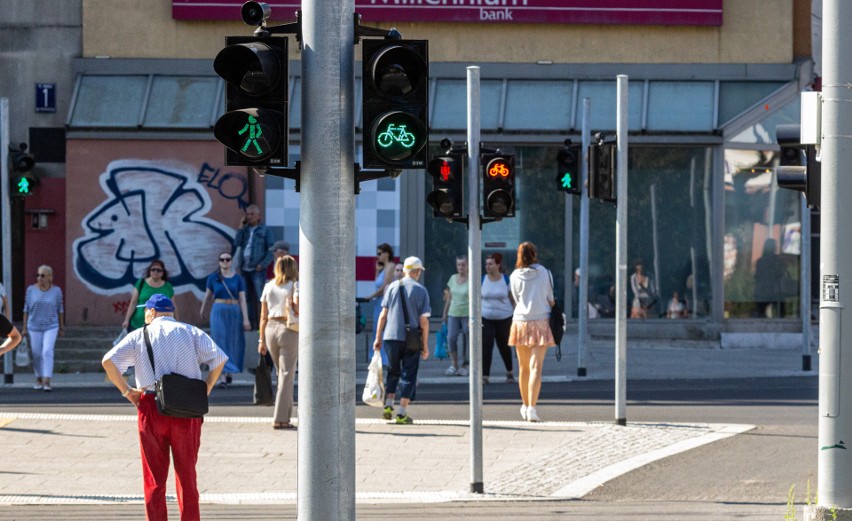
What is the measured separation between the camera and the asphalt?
433 inches

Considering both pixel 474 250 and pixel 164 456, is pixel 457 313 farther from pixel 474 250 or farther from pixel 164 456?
pixel 164 456

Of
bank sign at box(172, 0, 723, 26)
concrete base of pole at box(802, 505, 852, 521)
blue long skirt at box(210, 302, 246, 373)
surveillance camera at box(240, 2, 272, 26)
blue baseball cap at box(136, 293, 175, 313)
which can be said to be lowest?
concrete base of pole at box(802, 505, 852, 521)

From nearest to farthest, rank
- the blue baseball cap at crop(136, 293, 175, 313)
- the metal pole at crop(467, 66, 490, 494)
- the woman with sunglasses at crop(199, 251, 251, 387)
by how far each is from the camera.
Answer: the blue baseball cap at crop(136, 293, 175, 313)
the metal pole at crop(467, 66, 490, 494)
the woman with sunglasses at crop(199, 251, 251, 387)

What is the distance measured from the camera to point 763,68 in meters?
25.1

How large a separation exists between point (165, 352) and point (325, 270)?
224cm

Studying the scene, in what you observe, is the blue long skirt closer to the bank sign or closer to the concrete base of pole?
the bank sign

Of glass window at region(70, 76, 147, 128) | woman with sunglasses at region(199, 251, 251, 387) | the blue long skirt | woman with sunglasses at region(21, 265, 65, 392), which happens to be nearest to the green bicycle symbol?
woman with sunglasses at region(199, 251, 251, 387)

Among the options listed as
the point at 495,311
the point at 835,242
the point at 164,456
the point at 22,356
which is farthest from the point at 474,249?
the point at 22,356

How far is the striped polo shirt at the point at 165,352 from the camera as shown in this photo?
9.01 meters

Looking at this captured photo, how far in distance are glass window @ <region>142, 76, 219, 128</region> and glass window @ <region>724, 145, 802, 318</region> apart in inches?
341

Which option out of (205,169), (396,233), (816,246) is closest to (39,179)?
(205,169)

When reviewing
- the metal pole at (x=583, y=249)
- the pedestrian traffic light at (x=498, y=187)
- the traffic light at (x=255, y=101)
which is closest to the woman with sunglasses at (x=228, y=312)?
the metal pole at (x=583, y=249)

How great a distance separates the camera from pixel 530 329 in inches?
594

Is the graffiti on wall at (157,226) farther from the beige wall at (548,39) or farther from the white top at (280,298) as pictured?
the white top at (280,298)
